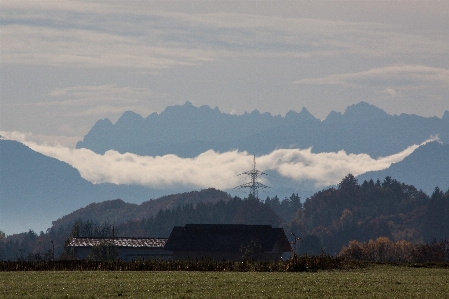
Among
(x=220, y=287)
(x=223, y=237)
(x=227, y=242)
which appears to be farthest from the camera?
(x=223, y=237)

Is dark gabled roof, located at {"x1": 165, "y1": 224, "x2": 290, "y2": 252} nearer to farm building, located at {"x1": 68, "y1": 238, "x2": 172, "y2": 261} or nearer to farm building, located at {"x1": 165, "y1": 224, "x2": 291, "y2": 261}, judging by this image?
farm building, located at {"x1": 165, "y1": 224, "x2": 291, "y2": 261}

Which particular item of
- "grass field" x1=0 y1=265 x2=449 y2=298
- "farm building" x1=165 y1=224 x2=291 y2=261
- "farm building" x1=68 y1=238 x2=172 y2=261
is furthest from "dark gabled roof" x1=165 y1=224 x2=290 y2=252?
"grass field" x1=0 y1=265 x2=449 y2=298

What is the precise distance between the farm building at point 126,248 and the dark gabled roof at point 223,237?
30.3 feet

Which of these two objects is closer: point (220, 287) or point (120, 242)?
point (220, 287)

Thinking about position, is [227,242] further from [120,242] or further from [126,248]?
[120,242]

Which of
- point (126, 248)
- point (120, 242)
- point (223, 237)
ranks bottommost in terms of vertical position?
point (126, 248)

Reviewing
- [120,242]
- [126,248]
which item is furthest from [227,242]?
[120,242]

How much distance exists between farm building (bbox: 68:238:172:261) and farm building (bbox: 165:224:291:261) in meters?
10.1

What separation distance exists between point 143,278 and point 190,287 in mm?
8739

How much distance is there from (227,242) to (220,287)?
342 feet

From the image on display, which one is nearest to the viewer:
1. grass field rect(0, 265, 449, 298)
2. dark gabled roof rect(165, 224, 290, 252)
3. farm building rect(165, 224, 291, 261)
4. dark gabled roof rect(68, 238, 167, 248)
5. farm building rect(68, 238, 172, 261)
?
grass field rect(0, 265, 449, 298)

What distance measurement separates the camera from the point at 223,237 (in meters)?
157

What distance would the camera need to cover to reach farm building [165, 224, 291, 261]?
14775 cm

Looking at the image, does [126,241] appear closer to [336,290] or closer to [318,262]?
[318,262]
